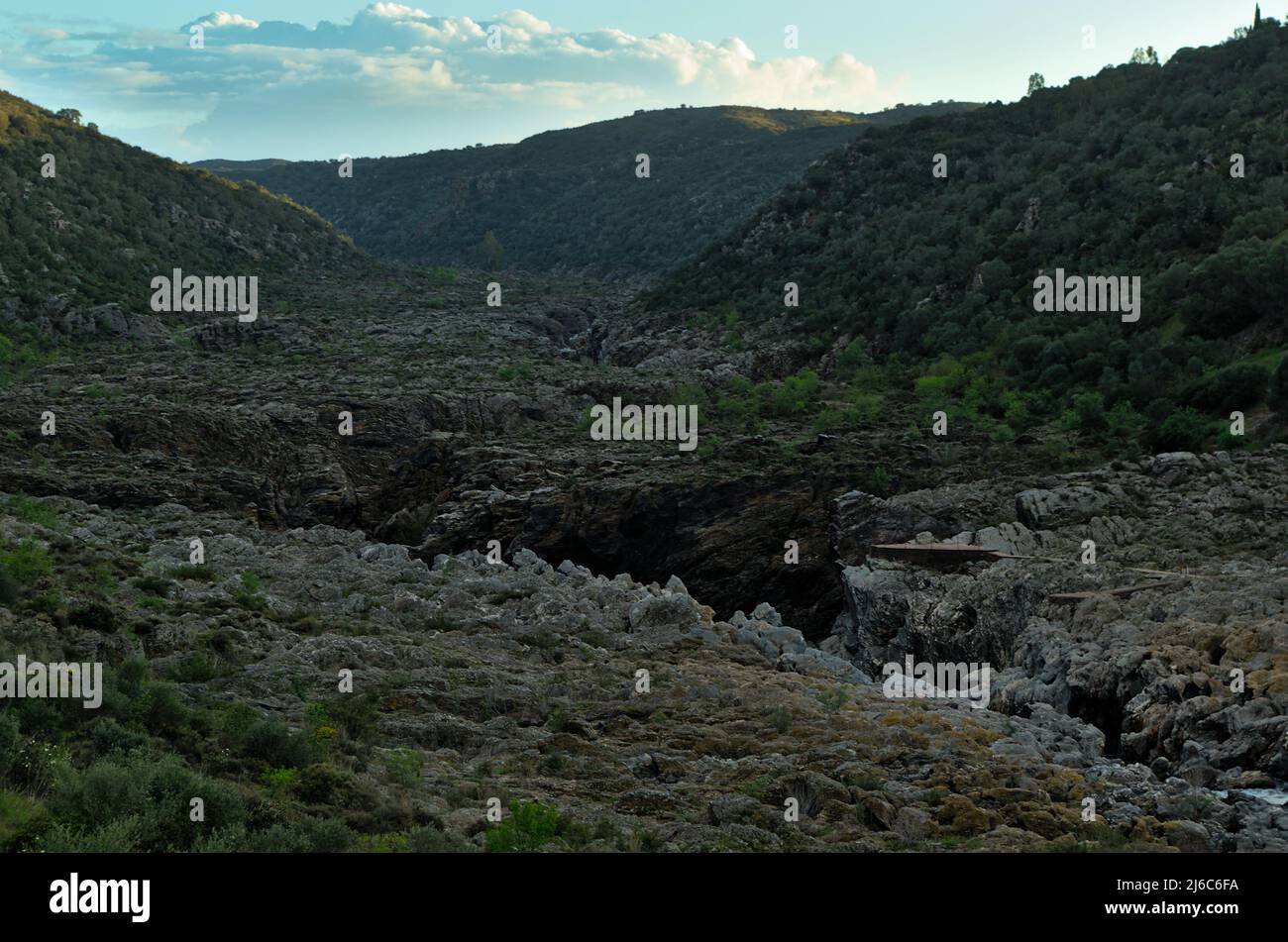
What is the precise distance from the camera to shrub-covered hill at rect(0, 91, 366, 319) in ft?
179

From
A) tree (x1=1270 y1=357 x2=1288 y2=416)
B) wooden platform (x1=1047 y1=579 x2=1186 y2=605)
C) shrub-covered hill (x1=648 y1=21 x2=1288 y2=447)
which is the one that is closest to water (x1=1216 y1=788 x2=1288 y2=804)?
wooden platform (x1=1047 y1=579 x2=1186 y2=605)

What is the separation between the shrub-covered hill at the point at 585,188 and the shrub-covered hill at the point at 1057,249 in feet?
117

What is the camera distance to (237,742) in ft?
41.4

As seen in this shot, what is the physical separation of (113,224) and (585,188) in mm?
68860

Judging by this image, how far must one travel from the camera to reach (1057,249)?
50.2 meters

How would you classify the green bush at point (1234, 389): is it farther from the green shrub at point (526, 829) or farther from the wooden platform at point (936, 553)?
the green shrub at point (526, 829)

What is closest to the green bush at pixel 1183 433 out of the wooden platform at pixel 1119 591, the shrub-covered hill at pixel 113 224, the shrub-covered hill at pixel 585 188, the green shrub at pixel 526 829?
the wooden platform at pixel 1119 591

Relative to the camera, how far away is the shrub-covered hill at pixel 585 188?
359 feet

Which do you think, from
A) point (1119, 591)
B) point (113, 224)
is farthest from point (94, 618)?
point (113, 224)

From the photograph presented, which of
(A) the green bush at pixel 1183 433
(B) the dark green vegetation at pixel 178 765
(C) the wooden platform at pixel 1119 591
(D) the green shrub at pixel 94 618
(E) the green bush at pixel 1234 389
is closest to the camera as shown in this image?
(B) the dark green vegetation at pixel 178 765

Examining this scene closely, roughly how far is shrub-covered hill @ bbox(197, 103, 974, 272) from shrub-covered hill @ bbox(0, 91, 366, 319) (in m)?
30.1
